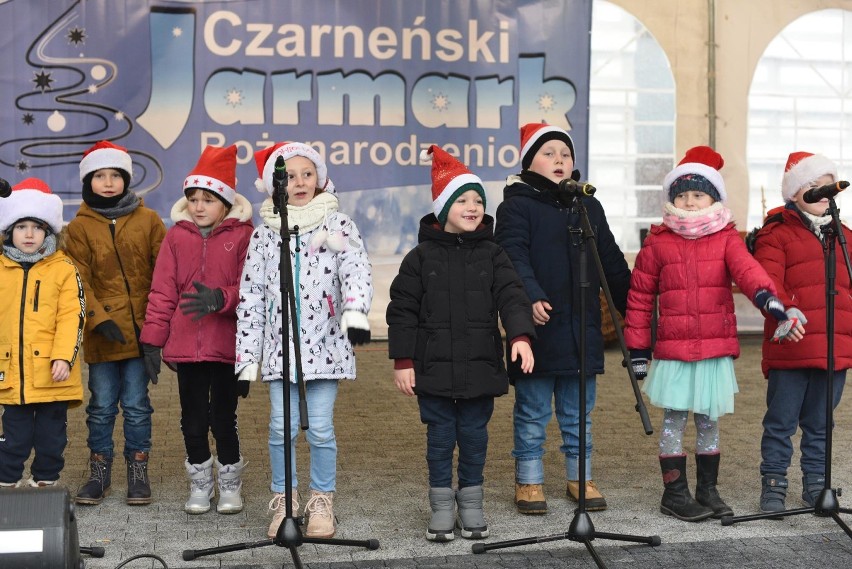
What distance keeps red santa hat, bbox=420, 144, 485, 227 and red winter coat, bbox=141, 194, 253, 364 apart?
0.83 meters

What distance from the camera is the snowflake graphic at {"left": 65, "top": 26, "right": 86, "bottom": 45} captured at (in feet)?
31.5

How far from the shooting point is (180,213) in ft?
16.7

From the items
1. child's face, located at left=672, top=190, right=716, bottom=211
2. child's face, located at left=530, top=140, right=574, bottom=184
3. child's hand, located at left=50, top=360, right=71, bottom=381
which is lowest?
child's hand, located at left=50, top=360, right=71, bottom=381

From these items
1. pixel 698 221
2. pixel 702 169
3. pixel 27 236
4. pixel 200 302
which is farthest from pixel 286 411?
pixel 702 169

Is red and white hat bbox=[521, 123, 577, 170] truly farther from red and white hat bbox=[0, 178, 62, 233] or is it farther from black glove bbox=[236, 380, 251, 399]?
red and white hat bbox=[0, 178, 62, 233]

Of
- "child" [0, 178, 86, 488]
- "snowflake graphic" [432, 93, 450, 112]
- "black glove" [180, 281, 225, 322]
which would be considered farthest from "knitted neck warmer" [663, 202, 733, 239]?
"snowflake graphic" [432, 93, 450, 112]

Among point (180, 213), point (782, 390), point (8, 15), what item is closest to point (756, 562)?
point (782, 390)

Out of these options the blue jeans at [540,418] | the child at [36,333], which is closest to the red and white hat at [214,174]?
the child at [36,333]

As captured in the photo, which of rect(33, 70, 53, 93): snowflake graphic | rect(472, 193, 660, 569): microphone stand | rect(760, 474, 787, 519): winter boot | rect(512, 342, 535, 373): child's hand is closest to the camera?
rect(472, 193, 660, 569): microphone stand

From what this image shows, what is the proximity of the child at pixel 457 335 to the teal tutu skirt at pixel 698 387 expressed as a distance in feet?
2.27

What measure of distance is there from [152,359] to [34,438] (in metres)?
0.58

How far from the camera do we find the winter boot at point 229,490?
16.5 feet

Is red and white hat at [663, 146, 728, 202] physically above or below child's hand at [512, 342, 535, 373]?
above

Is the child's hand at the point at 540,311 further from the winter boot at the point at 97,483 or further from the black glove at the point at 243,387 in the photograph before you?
the winter boot at the point at 97,483
